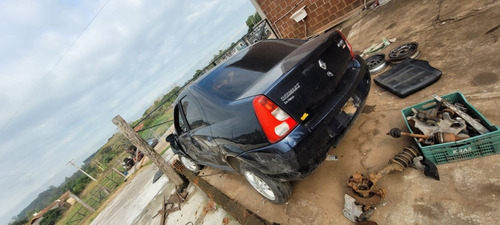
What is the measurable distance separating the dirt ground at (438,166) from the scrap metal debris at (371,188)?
0.34 feet

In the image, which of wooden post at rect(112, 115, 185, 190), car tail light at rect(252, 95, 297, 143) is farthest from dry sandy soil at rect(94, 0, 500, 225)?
car tail light at rect(252, 95, 297, 143)

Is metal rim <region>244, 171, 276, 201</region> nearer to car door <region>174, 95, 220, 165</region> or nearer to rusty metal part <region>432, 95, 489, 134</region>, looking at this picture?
car door <region>174, 95, 220, 165</region>

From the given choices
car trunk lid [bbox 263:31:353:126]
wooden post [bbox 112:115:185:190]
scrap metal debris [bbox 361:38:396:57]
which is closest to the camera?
car trunk lid [bbox 263:31:353:126]

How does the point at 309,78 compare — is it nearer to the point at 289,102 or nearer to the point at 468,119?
the point at 289,102

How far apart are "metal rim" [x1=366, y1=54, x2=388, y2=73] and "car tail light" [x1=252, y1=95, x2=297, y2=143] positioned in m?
2.87

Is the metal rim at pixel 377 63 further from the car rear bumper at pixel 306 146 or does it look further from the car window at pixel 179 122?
the car window at pixel 179 122

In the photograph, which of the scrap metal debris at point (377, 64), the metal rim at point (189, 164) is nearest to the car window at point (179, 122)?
the metal rim at point (189, 164)

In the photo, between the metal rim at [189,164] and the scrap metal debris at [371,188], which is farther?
the metal rim at [189,164]

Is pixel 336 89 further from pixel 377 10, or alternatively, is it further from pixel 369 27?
pixel 377 10

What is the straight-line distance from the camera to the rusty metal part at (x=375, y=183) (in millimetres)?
1943

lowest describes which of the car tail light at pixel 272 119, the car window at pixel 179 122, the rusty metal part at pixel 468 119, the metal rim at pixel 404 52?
the rusty metal part at pixel 468 119

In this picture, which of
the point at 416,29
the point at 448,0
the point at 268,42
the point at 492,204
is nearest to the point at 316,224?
the point at 492,204

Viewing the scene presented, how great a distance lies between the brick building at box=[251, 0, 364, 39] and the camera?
269 inches

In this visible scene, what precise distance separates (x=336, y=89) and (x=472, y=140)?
3.65 feet
